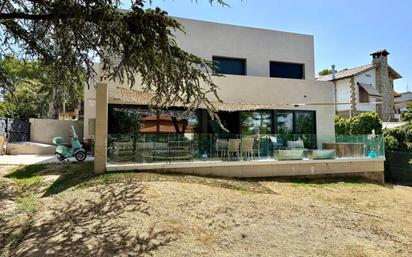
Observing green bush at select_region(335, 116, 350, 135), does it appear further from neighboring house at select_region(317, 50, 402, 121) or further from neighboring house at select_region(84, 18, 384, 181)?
neighboring house at select_region(84, 18, 384, 181)

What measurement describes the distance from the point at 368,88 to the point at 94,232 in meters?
33.3

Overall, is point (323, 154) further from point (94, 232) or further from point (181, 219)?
point (94, 232)

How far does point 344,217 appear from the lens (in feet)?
28.4

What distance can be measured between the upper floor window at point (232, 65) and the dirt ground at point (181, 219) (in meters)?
9.44

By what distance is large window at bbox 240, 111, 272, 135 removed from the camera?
703 inches

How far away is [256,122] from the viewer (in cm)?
1822

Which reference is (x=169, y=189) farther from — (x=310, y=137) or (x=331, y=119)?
(x=331, y=119)

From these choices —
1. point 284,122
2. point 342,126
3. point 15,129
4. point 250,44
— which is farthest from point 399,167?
point 15,129

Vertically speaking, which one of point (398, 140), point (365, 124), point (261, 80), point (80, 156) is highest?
point (261, 80)

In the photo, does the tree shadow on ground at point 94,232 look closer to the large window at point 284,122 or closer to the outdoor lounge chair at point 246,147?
the outdoor lounge chair at point 246,147

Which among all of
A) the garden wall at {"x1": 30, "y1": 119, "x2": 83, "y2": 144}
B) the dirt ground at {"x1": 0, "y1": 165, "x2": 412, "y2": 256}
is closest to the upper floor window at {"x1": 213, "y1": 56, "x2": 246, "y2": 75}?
the dirt ground at {"x1": 0, "y1": 165, "x2": 412, "y2": 256}

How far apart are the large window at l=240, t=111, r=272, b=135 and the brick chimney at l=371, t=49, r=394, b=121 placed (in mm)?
22203

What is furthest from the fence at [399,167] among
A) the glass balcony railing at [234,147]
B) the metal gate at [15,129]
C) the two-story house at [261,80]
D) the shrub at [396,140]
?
the metal gate at [15,129]

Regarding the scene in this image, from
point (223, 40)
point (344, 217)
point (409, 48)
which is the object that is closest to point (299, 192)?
point (344, 217)
